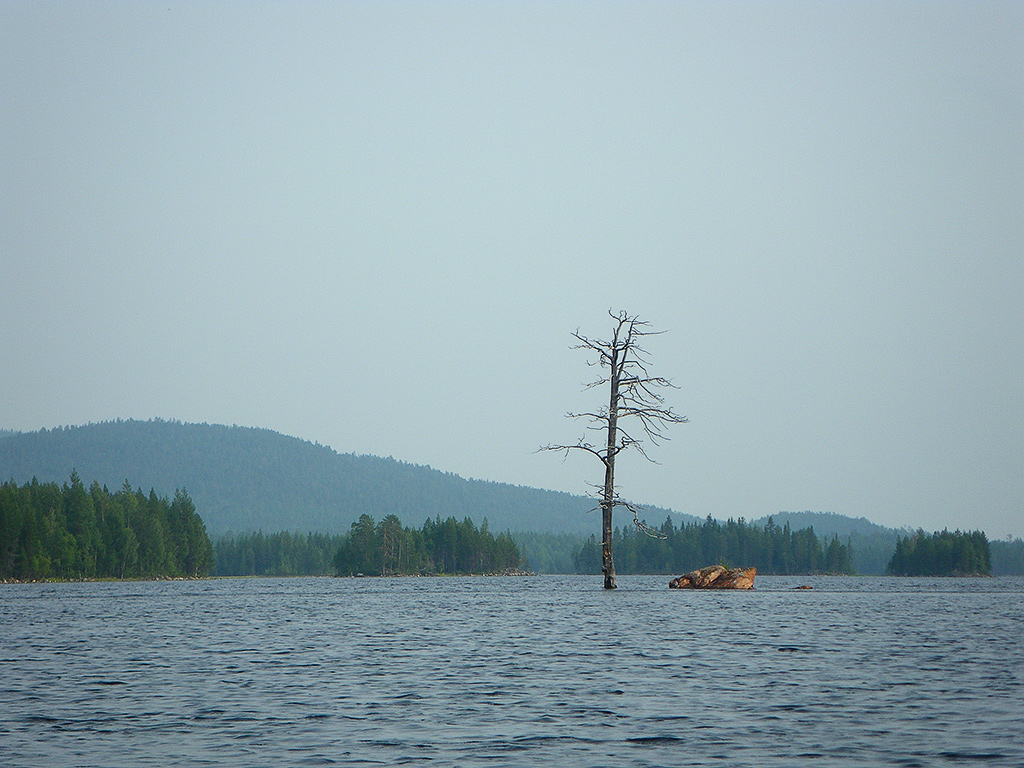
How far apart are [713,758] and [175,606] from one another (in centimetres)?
5719

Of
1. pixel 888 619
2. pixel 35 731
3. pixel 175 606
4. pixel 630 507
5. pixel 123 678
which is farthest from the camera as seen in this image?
pixel 175 606

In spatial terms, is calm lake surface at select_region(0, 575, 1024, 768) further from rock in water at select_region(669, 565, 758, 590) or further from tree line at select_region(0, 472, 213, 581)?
tree line at select_region(0, 472, 213, 581)

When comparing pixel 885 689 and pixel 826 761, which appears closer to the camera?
pixel 826 761

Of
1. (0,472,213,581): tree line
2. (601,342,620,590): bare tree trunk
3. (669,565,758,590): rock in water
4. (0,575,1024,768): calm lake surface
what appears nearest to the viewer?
(0,575,1024,768): calm lake surface

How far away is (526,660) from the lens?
91.8 ft

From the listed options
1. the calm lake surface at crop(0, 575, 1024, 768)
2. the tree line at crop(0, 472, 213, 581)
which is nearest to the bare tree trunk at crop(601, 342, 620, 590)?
the calm lake surface at crop(0, 575, 1024, 768)

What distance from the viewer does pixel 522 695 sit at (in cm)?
2133

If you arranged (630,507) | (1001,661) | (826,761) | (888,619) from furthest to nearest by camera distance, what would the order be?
(630,507), (888,619), (1001,661), (826,761)

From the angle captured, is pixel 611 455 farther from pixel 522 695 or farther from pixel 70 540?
pixel 70 540

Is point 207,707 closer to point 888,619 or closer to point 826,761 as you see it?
point 826,761

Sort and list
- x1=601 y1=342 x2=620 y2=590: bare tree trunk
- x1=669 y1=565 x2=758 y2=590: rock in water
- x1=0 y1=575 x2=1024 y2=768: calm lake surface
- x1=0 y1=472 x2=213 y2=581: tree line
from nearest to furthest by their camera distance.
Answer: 1. x1=0 y1=575 x2=1024 y2=768: calm lake surface
2. x1=601 y1=342 x2=620 y2=590: bare tree trunk
3. x1=669 y1=565 x2=758 y2=590: rock in water
4. x1=0 y1=472 x2=213 y2=581: tree line

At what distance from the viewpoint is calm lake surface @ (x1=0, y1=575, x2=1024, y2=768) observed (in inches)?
608

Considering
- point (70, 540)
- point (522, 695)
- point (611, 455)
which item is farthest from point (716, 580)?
point (70, 540)

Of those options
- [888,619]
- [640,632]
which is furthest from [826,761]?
[888,619]
